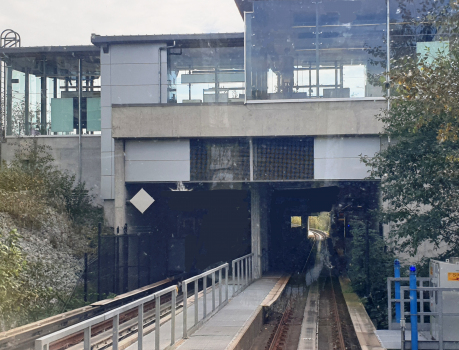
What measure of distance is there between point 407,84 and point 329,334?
650 centimetres

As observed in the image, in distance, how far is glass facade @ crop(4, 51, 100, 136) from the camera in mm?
21906

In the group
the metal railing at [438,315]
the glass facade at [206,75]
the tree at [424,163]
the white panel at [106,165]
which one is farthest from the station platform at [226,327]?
the white panel at [106,165]

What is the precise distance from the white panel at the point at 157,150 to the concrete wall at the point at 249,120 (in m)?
0.42

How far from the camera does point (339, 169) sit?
18.3m

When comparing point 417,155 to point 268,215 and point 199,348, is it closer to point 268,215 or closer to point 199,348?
point 199,348

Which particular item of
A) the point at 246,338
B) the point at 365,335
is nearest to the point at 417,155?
the point at 365,335

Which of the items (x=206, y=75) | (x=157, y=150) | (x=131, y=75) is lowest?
(x=157, y=150)

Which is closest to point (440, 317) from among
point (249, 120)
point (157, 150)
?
point (249, 120)

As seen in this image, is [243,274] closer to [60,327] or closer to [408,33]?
[60,327]

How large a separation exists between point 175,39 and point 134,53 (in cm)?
172

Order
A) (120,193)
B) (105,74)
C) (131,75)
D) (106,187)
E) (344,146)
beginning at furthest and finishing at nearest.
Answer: (106,187) → (105,74) → (131,75) → (120,193) → (344,146)

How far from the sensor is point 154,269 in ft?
69.5

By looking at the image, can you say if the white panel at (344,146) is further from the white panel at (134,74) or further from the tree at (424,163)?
the white panel at (134,74)

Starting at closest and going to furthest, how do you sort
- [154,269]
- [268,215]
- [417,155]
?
[417,155], [154,269], [268,215]
